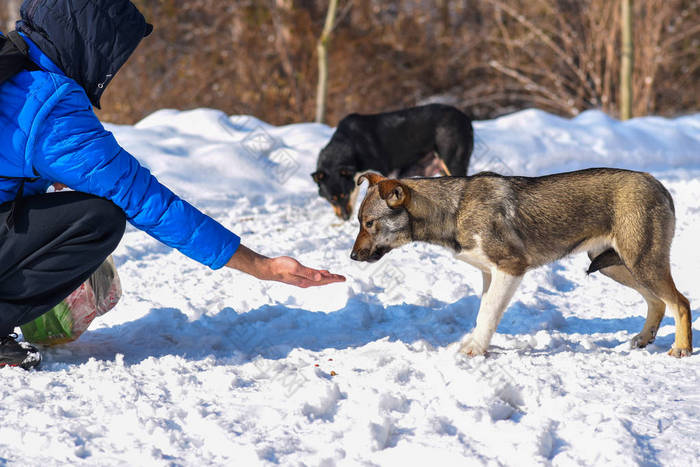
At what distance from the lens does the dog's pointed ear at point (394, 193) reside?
165 inches

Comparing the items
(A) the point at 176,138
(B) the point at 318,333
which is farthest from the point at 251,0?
(B) the point at 318,333

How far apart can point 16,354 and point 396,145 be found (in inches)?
222

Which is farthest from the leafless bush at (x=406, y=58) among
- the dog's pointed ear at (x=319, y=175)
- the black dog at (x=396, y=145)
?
the dog's pointed ear at (x=319, y=175)

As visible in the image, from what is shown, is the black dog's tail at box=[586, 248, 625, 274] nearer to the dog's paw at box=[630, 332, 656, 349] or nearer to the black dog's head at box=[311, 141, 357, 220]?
the dog's paw at box=[630, 332, 656, 349]

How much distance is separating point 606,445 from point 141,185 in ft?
7.40

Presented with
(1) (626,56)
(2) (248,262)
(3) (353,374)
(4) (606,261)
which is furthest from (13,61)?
(1) (626,56)

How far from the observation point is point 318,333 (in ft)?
13.8

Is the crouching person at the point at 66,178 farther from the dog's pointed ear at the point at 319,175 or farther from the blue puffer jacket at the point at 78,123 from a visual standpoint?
the dog's pointed ear at the point at 319,175

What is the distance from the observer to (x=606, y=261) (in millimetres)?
4191

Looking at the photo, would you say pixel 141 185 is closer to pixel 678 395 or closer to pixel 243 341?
pixel 243 341

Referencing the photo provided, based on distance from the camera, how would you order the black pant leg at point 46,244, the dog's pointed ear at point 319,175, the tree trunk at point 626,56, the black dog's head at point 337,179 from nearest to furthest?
the black pant leg at point 46,244 < the black dog's head at point 337,179 < the dog's pointed ear at point 319,175 < the tree trunk at point 626,56

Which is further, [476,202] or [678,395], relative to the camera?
[476,202]

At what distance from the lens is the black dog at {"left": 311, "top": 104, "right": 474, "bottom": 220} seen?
26.5ft

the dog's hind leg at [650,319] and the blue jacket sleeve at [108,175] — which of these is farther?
the dog's hind leg at [650,319]
